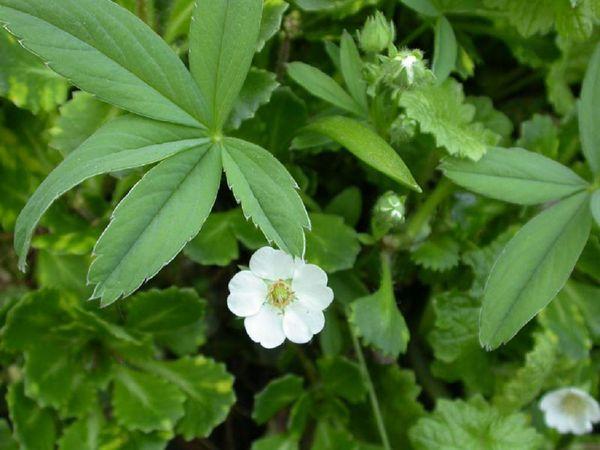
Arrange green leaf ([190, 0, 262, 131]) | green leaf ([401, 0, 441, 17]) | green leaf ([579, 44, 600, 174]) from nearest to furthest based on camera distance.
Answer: green leaf ([190, 0, 262, 131]) → green leaf ([579, 44, 600, 174]) → green leaf ([401, 0, 441, 17])

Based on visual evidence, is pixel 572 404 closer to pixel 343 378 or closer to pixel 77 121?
pixel 343 378

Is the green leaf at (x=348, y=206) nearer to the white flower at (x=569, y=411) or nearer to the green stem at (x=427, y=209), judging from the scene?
the green stem at (x=427, y=209)

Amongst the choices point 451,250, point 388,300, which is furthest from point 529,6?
point 388,300

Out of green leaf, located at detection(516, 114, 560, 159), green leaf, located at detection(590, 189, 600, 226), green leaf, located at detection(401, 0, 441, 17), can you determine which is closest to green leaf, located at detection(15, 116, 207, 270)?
green leaf, located at detection(401, 0, 441, 17)

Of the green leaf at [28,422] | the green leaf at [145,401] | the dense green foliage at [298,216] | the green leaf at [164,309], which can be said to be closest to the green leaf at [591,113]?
the dense green foliage at [298,216]

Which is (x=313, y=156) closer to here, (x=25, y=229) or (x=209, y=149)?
(x=209, y=149)

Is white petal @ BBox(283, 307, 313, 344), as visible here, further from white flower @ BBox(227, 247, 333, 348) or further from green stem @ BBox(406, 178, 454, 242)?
green stem @ BBox(406, 178, 454, 242)
